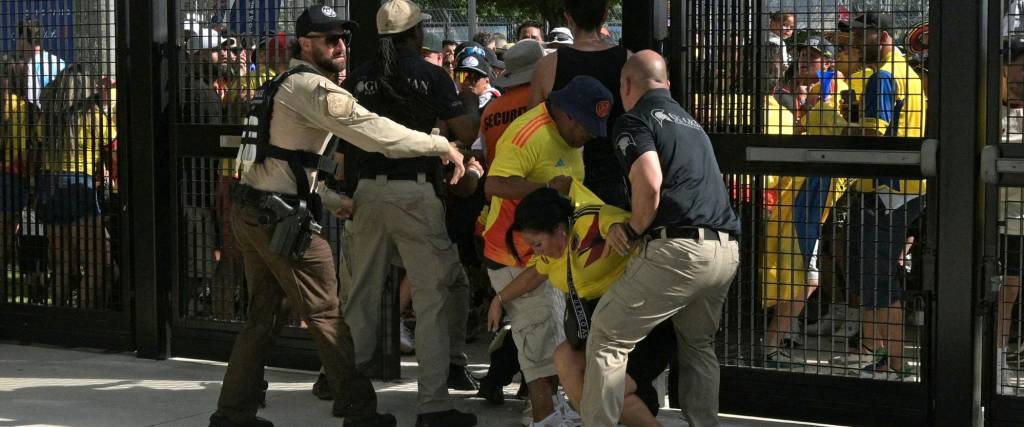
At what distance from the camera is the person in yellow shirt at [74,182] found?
8422 millimetres

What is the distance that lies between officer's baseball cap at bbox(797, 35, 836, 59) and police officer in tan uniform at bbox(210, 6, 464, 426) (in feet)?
5.42

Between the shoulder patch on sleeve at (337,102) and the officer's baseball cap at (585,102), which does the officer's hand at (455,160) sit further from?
the officer's baseball cap at (585,102)

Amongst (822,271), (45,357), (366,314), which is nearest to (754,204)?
(822,271)

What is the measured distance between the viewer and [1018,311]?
5.84 m

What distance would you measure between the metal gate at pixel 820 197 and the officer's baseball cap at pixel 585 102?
2.90 feet

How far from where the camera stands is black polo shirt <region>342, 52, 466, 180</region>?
255 inches

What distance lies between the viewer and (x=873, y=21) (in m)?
6.05

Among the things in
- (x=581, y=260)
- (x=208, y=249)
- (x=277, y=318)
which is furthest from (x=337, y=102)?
(x=208, y=249)

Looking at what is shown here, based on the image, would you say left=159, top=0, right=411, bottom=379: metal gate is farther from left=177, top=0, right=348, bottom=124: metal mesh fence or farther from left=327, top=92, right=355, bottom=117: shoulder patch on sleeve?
left=327, top=92, right=355, bottom=117: shoulder patch on sleeve

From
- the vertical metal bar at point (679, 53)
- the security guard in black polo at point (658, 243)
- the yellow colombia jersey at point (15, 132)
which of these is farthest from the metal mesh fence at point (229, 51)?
the security guard in black polo at point (658, 243)

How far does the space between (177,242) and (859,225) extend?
399 cm

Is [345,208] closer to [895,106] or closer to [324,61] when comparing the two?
[324,61]

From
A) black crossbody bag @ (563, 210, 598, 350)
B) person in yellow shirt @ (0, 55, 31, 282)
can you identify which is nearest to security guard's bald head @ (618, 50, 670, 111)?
black crossbody bag @ (563, 210, 598, 350)

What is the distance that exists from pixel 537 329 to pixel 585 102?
1031 mm
